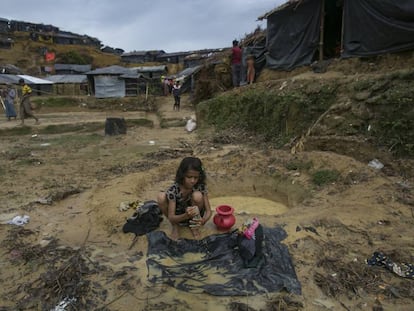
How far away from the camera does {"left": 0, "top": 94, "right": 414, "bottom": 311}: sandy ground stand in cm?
244

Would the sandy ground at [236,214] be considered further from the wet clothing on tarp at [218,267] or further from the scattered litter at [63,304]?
the scattered litter at [63,304]

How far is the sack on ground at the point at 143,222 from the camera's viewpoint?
11.2ft

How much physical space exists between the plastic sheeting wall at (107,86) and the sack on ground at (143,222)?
21.8 m

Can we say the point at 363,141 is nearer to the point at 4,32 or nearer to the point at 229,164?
the point at 229,164

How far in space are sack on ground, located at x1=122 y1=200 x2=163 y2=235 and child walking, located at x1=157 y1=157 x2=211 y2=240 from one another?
10.6 inches

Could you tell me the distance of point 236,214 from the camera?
4.12m

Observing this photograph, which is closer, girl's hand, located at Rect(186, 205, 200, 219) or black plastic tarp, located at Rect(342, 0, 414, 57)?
girl's hand, located at Rect(186, 205, 200, 219)

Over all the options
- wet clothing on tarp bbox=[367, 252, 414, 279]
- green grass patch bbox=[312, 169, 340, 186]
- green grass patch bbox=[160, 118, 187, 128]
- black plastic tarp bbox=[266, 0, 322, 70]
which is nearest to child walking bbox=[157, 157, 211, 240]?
wet clothing on tarp bbox=[367, 252, 414, 279]

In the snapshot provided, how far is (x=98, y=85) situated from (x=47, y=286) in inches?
904

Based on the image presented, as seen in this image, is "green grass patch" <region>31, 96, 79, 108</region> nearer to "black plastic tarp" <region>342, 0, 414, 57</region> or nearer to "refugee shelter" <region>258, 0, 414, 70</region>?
"refugee shelter" <region>258, 0, 414, 70</region>

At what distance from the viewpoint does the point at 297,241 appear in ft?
10.4

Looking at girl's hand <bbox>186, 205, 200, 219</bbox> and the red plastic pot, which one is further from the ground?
girl's hand <bbox>186, 205, 200, 219</bbox>

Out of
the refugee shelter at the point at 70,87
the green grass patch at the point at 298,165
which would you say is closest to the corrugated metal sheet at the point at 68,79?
the refugee shelter at the point at 70,87

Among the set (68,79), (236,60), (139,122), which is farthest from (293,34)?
(68,79)
